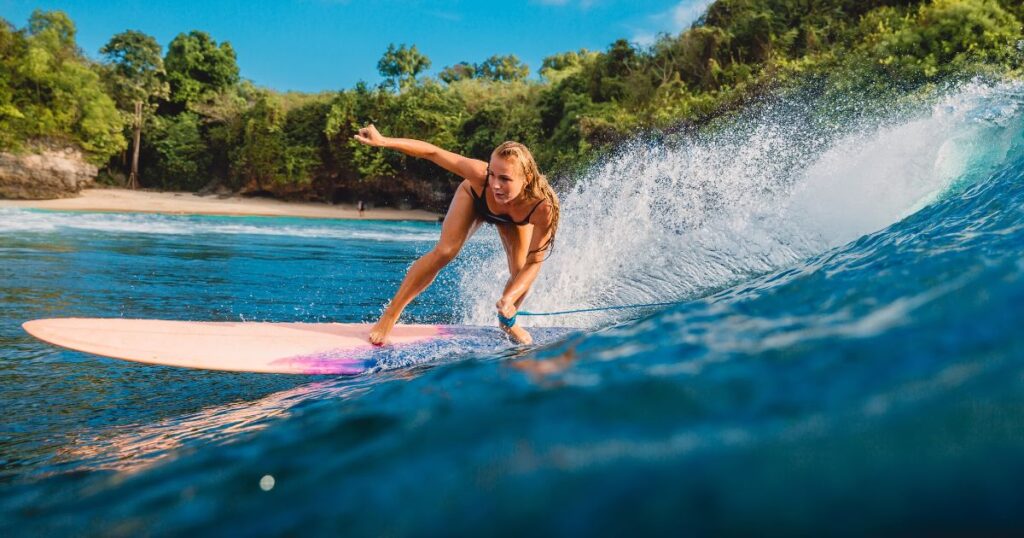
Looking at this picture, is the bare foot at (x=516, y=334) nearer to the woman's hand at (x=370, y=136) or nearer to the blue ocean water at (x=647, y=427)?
the blue ocean water at (x=647, y=427)

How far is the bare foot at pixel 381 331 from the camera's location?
360 cm

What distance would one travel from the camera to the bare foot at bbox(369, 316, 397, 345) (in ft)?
11.8

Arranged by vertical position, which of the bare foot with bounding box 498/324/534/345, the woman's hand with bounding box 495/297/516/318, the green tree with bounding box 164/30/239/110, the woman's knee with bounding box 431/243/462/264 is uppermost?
the green tree with bounding box 164/30/239/110

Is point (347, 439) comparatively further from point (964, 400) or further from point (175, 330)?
point (175, 330)

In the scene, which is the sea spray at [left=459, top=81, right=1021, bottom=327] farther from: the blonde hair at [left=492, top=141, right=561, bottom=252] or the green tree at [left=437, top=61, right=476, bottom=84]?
the green tree at [left=437, top=61, right=476, bottom=84]

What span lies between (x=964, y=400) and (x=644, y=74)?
72.5 ft

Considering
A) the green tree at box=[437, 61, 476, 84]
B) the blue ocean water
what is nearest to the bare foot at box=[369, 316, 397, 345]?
the blue ocean water

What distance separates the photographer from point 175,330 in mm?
3445

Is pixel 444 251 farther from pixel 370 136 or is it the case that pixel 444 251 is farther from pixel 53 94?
pixel 53 94

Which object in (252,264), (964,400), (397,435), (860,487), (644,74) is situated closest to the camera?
(860,487)

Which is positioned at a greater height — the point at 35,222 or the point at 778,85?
the point at 778,85

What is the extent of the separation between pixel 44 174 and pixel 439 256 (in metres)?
25.8

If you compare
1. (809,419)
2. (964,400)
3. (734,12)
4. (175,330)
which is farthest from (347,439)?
(734,12)

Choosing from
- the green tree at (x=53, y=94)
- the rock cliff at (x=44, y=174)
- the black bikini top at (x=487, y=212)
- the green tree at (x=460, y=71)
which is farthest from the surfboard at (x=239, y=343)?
the green tree at (x=460, y=71)
